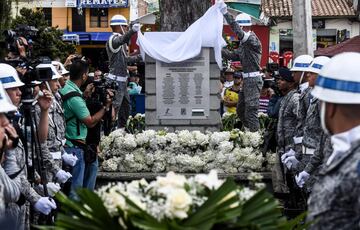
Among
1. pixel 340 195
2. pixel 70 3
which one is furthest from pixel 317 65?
pixel 70 3

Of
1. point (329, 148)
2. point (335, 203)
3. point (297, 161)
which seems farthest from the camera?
point (297, 161)

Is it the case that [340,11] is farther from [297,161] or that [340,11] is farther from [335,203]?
[335,203]

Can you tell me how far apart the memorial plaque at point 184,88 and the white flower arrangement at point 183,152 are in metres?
0.79

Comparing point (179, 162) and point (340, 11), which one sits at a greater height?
point (340, 11)

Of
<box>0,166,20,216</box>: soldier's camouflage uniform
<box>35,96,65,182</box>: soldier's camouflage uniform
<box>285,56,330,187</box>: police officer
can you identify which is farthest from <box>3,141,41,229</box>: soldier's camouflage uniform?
<box>285,56,330,187</box>: police officer

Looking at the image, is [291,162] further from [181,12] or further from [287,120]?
[181,12]

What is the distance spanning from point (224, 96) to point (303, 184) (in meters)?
8.84

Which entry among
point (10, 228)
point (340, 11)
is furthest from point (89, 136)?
point (340, 11)

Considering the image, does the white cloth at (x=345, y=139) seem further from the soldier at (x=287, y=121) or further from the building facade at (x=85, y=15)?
the building facade at (x=85, y=15)

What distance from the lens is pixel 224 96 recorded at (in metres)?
17.6

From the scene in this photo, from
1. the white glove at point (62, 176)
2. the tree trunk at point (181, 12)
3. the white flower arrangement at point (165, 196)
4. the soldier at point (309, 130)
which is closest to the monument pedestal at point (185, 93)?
the tree trunk at point (181, 12)

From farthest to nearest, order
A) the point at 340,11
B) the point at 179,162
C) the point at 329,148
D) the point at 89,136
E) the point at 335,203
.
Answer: the point at 340,11
the point at 179,162
the point at 89,136
the point at 329,148
the point at 335,203

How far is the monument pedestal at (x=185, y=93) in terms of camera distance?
12.9 metres

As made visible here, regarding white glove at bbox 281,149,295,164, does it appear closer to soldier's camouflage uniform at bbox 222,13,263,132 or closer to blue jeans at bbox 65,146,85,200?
blue jeans at bbox 65,146,85,200
